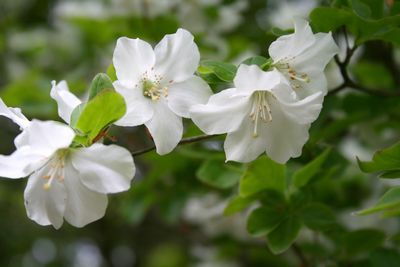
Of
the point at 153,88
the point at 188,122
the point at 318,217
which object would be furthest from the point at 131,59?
the point at 188,122

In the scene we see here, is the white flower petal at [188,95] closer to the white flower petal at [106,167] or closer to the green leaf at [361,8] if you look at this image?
the white flower petal at [106,167]

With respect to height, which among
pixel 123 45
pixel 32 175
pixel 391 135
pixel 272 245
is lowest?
pixel 391 135

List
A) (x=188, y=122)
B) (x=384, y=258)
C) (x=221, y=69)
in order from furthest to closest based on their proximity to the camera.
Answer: (x=188, y=122), (x=384, y=258), (x=221, y=69)

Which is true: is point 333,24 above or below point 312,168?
above

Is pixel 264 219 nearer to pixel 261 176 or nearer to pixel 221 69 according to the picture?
pixel 261 176

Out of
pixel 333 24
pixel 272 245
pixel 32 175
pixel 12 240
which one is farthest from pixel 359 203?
pixel 12 240

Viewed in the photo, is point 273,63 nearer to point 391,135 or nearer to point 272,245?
point 272,245

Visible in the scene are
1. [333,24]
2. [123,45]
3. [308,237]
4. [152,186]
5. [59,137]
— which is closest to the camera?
[59,137]

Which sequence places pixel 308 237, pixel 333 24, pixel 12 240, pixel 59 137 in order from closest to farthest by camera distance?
pixel 59 137
pixel 333 24
pixel 308 237
pixel 12 240
